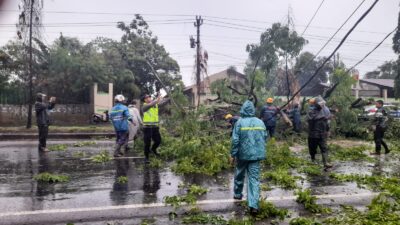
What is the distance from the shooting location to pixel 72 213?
5688 millimetres

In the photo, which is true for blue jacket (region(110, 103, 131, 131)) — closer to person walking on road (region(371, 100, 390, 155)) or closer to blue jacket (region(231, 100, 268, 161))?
blue jacket (region(231, 100, 268, 161))

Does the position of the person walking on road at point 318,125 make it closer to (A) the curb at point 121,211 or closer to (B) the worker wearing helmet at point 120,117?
(A) the curb at point 121,211

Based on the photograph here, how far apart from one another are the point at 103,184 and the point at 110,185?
0.57 feet

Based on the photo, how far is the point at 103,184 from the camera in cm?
759

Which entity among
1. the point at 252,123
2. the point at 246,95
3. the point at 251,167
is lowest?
the point at 251,167

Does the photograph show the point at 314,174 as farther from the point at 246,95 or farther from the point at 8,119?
the point at 8,119

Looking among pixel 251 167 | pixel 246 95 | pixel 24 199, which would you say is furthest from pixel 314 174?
pixel 246 95

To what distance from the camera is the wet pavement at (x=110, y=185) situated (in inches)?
249

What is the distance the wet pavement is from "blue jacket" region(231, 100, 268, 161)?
0.87 metres

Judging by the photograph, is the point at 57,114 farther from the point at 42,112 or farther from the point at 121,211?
the point at 121,211

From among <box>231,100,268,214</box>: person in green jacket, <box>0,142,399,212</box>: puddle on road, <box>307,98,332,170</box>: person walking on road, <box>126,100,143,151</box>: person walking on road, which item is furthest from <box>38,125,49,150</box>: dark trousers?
<box>231,100,268,214</box>: person in green jacket

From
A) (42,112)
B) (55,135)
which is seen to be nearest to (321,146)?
(42,112)

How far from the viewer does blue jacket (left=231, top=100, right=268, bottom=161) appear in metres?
6.02

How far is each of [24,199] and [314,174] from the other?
5747 millimetres
